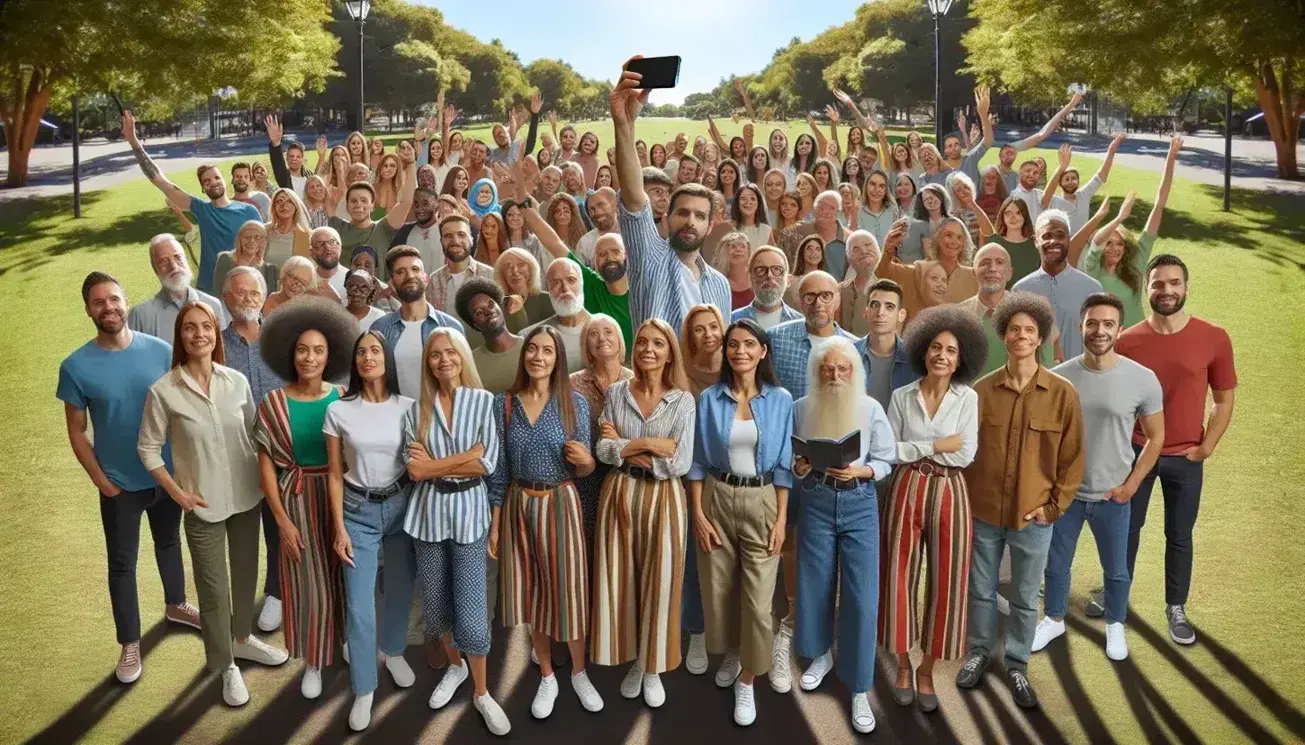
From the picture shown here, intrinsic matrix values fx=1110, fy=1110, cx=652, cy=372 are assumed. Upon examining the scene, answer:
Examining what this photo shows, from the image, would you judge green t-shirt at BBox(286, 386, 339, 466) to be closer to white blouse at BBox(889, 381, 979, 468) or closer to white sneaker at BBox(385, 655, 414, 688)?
white sneaker at BBox(385, 655, 414, 688)

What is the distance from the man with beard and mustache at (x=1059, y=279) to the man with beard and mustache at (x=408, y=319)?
4.12 meters

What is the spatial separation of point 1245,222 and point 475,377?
50.0ft

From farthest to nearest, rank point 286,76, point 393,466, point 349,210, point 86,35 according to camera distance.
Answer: point 286,76 → point 86,35 → point 349,210 → point 393,466

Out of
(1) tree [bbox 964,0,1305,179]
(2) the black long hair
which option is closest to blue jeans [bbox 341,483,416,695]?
(2) the black long hair

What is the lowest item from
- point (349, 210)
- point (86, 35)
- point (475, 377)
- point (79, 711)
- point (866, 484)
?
point (79, 711)

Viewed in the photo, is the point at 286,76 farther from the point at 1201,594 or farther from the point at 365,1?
the point at 1201,594

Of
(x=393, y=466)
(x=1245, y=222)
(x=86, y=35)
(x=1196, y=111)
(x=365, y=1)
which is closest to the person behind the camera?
(x=393, y=466)

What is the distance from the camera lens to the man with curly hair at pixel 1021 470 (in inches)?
232

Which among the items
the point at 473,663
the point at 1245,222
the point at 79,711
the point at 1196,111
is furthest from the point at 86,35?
the point at 1196,111

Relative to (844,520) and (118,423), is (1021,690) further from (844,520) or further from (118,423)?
(118,423)

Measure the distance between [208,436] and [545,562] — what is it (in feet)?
6.29

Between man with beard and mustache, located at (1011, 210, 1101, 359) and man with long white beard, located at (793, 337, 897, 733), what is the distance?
2835 millimetres

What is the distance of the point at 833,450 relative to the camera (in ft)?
17.8

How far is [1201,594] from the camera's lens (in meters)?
7.41
